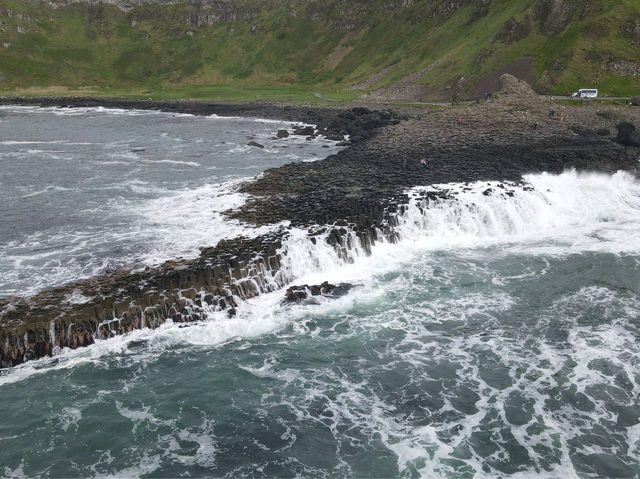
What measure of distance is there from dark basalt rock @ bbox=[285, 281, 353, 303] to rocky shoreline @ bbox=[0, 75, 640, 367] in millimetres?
1757

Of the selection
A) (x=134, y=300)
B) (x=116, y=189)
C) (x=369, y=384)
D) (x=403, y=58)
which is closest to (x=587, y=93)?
(x=403, y=58)

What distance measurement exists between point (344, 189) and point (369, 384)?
93.3 ft

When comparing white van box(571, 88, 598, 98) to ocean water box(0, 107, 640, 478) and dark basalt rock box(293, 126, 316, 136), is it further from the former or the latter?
ocean water box(0, 107, 640, 478)

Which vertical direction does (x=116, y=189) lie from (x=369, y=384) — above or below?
above

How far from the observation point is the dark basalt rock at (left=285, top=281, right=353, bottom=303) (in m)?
34.5

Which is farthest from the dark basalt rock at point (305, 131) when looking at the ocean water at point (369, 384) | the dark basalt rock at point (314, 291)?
the dark basalt rock at point (314, 291)

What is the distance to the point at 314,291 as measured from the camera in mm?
35375

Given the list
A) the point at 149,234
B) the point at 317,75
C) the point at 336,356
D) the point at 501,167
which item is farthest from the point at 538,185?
the point at 317,75

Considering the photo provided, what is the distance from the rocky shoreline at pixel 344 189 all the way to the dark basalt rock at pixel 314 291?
69.2 inches

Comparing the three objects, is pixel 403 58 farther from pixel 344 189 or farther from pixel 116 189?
pixel 116 189

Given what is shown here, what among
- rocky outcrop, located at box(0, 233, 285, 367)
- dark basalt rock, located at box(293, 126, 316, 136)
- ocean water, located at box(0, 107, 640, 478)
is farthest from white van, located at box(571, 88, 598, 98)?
rocky outcrop, located at box(0, 233, 285, 367)

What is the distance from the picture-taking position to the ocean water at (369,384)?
69.8 ft

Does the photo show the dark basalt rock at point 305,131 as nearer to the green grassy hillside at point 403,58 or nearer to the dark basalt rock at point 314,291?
the green grassy hillside at point 403,58

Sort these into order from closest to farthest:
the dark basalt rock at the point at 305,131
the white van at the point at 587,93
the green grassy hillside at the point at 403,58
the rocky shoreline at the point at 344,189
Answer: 1. the rocky shoreline at the point at 344,189
2. the dark basalt rock at the point at 305,131
3. the white van at the point at 587,93
4. the green grassy hillside at the point at 403,58
